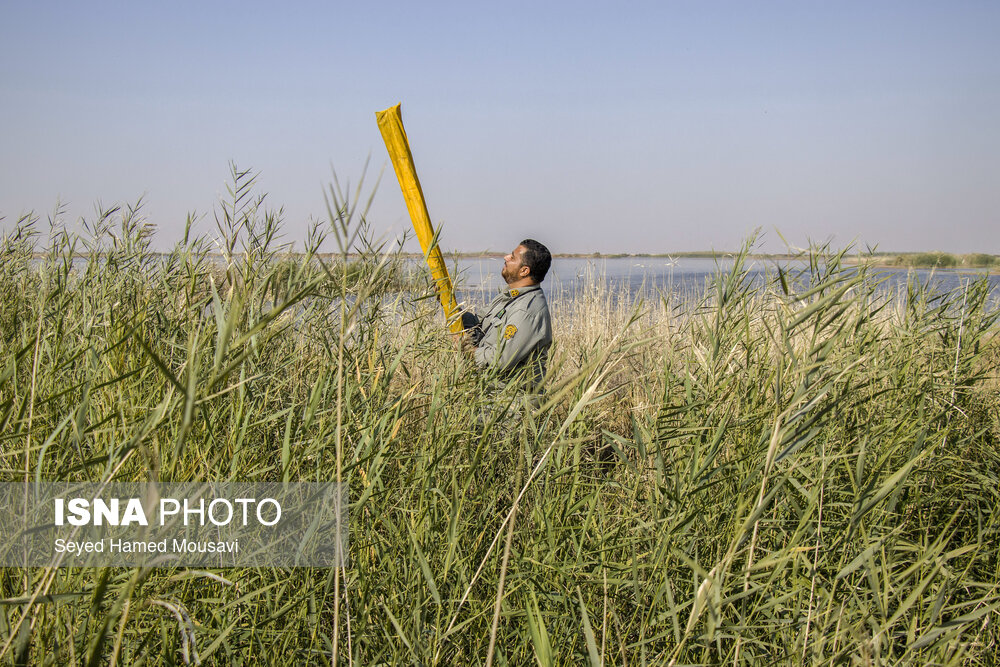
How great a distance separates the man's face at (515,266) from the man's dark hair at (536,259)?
0.08 ft

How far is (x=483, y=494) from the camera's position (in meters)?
2.06

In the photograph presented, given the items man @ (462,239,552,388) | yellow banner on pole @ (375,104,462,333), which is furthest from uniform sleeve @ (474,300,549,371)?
yellow banner on pole @ (375,104,462,333)

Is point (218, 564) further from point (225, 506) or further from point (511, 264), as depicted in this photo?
point (511, 264)

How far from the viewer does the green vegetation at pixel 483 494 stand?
4.97 feet

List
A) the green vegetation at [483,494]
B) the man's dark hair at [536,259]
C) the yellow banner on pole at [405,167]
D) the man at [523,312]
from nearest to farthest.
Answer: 1. the green vegetation at [483,494]
2. the yellow banner on pole at [405,167]
3. the man at [523,312]
4. the man's dark hair at [536,259]

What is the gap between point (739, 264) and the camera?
8.07 ft

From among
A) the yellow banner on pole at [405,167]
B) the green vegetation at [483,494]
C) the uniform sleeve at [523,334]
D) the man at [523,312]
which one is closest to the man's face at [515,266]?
the man at [523,312]

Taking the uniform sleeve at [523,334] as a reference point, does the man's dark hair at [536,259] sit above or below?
above

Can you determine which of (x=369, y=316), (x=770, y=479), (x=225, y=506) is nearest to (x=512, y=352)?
(x=369, y=316)

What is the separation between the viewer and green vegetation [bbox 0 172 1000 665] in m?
1.51

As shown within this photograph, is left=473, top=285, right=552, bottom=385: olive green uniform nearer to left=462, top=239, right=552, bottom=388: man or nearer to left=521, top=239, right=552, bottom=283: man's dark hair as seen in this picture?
left=462, top=239, right=552, bottom=388: man

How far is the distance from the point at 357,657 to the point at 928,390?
8.72ft

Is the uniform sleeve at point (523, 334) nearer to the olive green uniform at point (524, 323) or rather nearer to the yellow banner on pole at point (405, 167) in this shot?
the olive green uniform at point (524, 323)

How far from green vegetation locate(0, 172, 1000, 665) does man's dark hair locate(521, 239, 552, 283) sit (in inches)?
64.8
